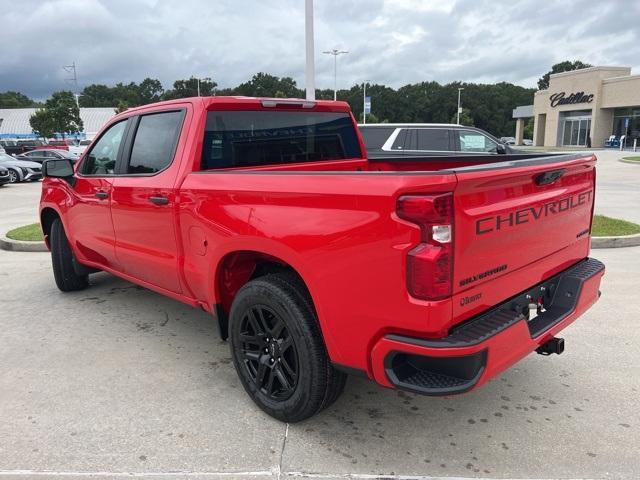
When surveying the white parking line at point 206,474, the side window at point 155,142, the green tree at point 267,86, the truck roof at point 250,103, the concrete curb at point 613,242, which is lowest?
the white parking line at point 206,474

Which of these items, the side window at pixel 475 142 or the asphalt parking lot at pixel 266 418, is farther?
the side window at pixel 475 142

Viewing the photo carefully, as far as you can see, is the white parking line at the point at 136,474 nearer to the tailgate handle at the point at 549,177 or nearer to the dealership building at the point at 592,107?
the tailgate handle at the point at 549,177

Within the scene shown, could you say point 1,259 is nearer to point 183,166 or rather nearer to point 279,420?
point 183,166

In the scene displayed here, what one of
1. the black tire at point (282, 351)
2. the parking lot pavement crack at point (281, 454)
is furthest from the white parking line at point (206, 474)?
the black tire at point (282, 351)

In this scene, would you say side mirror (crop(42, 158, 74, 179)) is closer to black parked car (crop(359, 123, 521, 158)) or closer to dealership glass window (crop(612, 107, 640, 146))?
black parked car (crop(359, 123, 521, 158))

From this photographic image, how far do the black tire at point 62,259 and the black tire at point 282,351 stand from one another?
120 inches

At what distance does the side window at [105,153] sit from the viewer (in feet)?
14.3

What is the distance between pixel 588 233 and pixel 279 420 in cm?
231

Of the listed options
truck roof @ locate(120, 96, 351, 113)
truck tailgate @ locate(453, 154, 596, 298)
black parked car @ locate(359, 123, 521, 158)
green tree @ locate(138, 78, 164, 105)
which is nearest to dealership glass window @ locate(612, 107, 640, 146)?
black parked car @ locate(359, 123, 521, 158)

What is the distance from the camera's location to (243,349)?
3.21 meters

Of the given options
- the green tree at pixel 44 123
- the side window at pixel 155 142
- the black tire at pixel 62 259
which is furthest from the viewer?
the green tree at pixel 44 123

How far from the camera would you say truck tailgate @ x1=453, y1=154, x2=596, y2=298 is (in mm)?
2258

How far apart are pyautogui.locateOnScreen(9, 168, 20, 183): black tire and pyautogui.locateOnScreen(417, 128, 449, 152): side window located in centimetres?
1769

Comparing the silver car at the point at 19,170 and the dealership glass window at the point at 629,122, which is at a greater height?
→ the dealership glass window at the point at 629,122
